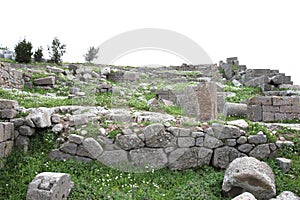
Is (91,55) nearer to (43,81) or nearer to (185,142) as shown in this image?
(43,81)

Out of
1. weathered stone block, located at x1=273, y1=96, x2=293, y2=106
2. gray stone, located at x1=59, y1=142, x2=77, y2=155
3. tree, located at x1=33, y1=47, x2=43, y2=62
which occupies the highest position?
tree, located at x1=33, y1=47, x2=43, y2=62

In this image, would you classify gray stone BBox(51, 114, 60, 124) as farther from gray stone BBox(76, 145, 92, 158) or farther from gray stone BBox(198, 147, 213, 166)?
gray stone BBox(198, 147, 213, 166)

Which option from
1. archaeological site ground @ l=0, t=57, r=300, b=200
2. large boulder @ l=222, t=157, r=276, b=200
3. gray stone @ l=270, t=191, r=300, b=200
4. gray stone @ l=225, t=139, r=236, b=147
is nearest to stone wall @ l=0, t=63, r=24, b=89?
archaeological site ground @ l=0, t=57, r=300, b=200

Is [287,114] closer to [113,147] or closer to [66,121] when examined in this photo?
[113,147]

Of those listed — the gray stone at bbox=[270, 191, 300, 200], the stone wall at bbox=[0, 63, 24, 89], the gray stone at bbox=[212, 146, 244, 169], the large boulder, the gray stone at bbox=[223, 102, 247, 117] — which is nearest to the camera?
the gray stone at bbox=[270, 191, 300, 200]

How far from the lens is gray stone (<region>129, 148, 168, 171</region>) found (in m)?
6.27

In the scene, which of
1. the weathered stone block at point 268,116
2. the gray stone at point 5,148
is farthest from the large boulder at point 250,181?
the weathered stone block at point 268,116

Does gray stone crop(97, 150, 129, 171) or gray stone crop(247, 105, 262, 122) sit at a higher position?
gray stone crop(247, 105, 262, 122)

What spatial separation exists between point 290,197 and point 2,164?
5885 millimetres

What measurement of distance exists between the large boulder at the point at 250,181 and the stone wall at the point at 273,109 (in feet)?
17.7

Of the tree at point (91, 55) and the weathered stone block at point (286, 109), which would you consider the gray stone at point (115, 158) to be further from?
the tree at point (91, 55)

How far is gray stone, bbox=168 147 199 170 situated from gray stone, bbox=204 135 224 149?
1.31 feet

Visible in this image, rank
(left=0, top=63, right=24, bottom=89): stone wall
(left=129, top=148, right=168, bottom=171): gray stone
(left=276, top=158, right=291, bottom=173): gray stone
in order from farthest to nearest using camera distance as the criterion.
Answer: (left=0, top=63, right=24, bottom=89): stone wall
(left=129, top=148, right=168, bottom=171): gray stone
(left=276, top=158, right=291, bottom=173): gray stone

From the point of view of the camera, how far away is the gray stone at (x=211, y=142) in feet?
21.5
